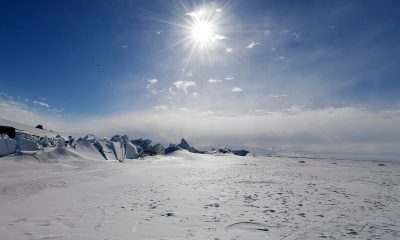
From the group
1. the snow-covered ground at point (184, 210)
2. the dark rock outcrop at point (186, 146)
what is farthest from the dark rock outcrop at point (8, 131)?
the dark rock outcrop at point (186, 146)

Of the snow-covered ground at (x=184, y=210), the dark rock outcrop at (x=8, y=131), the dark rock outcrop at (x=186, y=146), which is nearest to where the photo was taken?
the snow-covered ground at (x=184, y=210)

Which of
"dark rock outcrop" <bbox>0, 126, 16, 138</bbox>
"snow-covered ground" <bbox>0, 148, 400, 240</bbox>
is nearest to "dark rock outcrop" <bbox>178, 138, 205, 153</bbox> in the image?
"dark rock outcrop" <bbox>0, 126, 16, 138</bbox>

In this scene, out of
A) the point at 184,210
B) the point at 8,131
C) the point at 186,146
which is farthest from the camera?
the point at 186,146

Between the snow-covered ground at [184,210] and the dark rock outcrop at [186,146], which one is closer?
the snow-covered ground at [184,210]

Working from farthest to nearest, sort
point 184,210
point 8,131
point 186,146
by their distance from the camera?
point 186,146
point 8,131
point 184,210

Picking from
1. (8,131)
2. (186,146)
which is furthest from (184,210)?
(186,146)

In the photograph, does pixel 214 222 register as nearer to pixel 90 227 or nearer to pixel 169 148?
pixel 90 227

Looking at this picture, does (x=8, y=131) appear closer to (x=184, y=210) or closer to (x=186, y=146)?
(x=184, y=210)

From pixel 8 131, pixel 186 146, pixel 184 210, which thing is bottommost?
pixel 184 210

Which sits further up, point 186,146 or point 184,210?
point 186,146

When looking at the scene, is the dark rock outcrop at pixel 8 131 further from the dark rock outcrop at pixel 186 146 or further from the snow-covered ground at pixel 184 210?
the dark rock outcrop at pixel 186 146

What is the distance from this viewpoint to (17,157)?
23031 mm

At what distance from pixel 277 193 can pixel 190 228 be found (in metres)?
7.05

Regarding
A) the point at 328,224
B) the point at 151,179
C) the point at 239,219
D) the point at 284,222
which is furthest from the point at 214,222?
the point at 151,179
